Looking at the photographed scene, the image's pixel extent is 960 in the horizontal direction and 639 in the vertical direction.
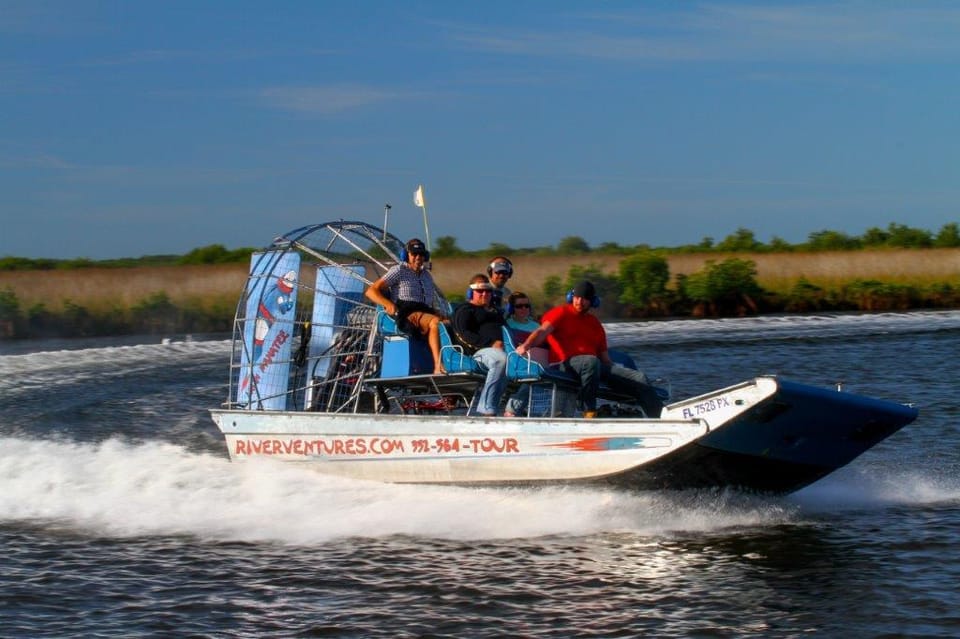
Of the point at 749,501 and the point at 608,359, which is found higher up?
the point at 608,359

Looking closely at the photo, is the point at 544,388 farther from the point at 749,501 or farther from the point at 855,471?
the point at 855,471

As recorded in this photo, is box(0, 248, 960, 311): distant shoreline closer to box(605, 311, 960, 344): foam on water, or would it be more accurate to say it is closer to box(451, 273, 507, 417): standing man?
box(605, 311, 960, 344): foam on water

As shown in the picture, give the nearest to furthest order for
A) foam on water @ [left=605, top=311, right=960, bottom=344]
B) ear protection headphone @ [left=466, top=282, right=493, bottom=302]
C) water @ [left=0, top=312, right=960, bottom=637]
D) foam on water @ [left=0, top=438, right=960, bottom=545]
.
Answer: water @ [left=0, top=312, right=960, bottom=637]
foam on water @ [left=0, top=438, right=960, bottom=545]
ear protection headphone @ [left=466, top=282, right=493, bottom=302]
foam on water @ [left=605, top=311, right=960, bottom=344]

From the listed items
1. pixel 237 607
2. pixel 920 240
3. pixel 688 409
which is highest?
pixel 920 240

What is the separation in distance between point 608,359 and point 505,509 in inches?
74.3

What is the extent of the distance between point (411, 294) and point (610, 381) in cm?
231

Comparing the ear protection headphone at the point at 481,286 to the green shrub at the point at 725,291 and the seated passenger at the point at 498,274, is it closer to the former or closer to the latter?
the seated passenger at the point at 498,274

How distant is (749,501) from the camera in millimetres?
12125

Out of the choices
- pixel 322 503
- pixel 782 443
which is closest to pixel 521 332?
pixel 322 503

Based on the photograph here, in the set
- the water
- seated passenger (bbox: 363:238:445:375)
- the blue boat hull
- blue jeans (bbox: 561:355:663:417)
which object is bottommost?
the water

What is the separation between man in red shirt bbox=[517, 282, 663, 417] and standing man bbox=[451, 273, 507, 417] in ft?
0.89

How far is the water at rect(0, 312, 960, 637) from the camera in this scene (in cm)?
973

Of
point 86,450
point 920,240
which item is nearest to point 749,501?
point 86,450

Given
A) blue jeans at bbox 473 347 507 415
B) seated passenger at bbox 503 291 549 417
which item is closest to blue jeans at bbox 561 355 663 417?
seated passenger at bbox 503 291 549 417
